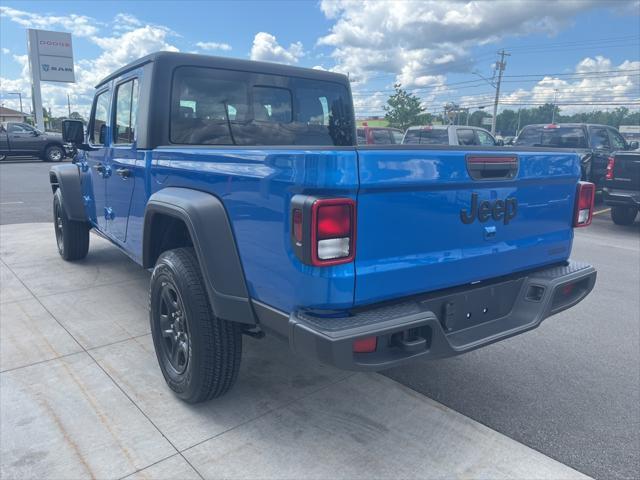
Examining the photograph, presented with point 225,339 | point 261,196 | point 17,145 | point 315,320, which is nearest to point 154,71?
point 261,196

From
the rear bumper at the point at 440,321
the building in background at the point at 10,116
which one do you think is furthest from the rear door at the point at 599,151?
the building in background at the point at 10,116

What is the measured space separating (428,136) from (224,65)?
34.5ft

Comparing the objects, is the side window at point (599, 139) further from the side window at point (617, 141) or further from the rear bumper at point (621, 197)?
the rear bumper at point (621, 197)

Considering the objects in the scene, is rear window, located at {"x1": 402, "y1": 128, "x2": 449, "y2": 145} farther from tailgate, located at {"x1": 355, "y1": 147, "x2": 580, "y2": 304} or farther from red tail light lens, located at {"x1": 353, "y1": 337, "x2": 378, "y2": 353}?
red tail light lens, located at {"x1": 353, "y1": 337, "x2": 378, "y2": 353}

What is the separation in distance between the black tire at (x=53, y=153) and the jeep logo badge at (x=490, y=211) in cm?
2305

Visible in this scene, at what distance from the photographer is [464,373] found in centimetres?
336

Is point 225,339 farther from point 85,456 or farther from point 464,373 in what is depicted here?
point 464,373

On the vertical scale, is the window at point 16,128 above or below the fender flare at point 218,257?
above

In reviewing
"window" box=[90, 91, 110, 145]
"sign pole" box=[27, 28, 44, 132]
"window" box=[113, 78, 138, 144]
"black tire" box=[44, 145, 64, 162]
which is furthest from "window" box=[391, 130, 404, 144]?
"sign pole" box=[27, 28, 44, 132]

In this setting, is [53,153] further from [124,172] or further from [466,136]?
[124,172]

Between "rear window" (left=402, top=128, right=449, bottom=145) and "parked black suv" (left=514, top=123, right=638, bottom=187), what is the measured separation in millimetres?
2020

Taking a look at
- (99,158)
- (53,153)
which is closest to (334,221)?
(99,158)

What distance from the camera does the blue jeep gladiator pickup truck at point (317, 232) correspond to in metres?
1.99

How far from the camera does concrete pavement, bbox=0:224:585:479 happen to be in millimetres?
2375
